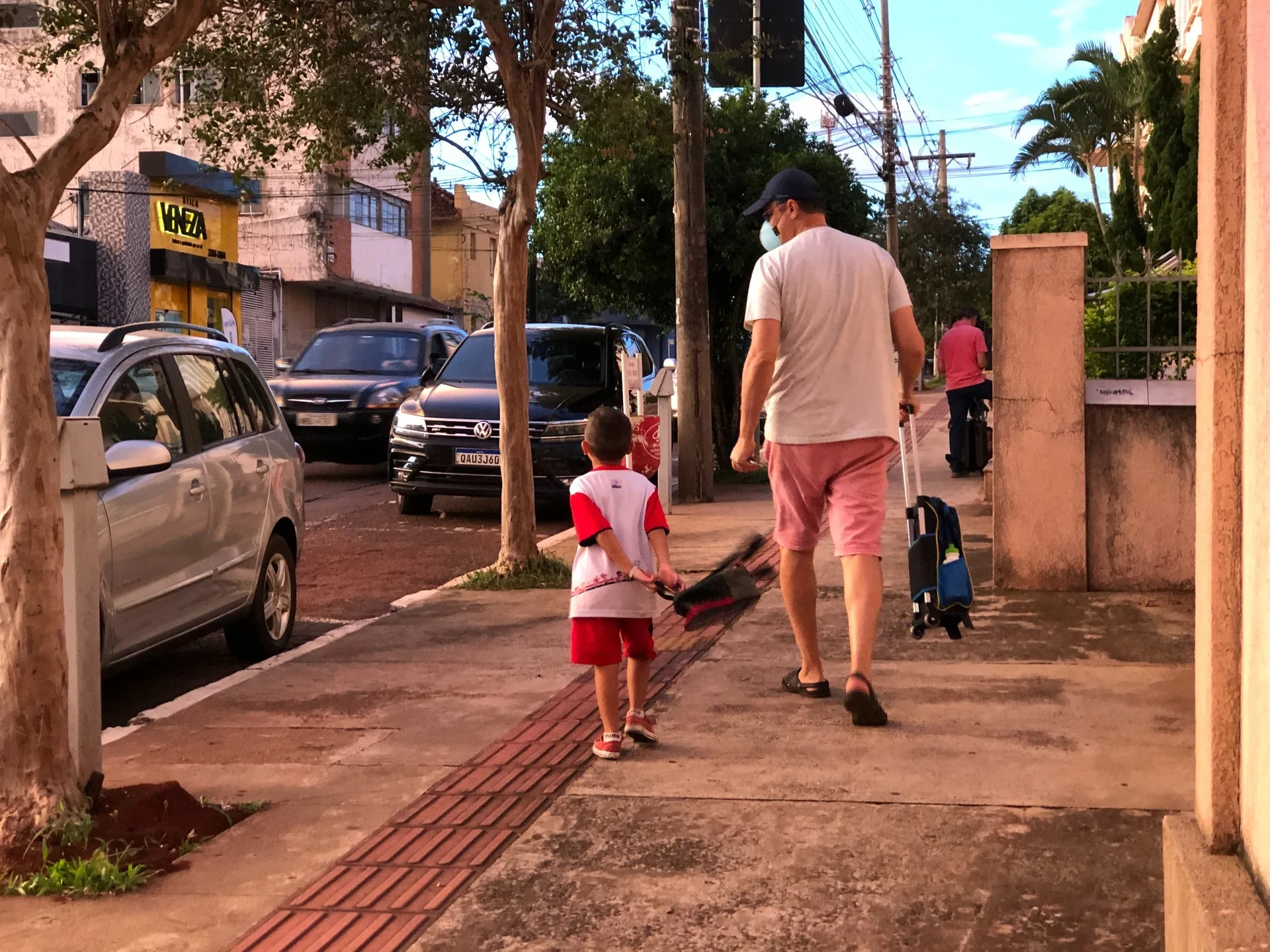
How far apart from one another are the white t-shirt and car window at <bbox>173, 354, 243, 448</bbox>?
290cm

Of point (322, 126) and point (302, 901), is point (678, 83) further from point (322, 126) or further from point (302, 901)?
point (302, 901)

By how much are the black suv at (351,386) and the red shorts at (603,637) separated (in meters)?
11.3

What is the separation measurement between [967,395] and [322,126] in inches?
289

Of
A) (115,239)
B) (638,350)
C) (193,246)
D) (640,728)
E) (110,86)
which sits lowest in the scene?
(640,728)

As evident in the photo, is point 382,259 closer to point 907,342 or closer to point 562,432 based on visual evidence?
point 562,432

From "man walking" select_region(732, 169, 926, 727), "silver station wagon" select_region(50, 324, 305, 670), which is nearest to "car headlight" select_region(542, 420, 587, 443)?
"silver station wagon" select_region(50, 324, 305, 670)

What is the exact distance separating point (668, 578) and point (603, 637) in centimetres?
35

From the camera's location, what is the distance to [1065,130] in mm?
40750

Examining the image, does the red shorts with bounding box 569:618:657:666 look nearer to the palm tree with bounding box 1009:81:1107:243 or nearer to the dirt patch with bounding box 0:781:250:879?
the dirt patch with bounding box 0:781:250:879

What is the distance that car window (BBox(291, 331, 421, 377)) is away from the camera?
60.7 feet

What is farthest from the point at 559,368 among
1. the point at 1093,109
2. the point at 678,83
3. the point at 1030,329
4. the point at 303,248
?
the point at 303,248

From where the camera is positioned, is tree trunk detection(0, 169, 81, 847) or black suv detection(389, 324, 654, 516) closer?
tree trunk detection(0, 169, 81, 847)

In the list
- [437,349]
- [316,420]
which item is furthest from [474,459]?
[437,349]

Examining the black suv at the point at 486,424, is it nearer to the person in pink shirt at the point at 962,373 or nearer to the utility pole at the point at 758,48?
the utility pole at the point at 758,48
